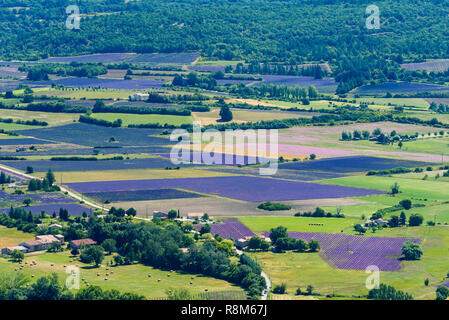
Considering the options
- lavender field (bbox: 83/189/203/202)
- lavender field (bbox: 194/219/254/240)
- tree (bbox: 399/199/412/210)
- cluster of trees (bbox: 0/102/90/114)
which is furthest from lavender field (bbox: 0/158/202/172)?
cluster of trees (bbox: 0/102/90/114)

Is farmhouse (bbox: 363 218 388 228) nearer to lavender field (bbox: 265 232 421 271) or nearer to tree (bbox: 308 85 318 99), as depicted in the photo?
lavender field (bbox: 265 232 421 271)

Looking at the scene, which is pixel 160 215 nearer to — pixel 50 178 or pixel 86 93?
pixel 50 178

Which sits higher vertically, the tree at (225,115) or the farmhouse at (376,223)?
the tree at (225,115)

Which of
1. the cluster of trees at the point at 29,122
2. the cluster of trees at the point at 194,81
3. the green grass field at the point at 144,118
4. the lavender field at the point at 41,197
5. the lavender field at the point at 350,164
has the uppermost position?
the cluster of trees at the point at 194,81

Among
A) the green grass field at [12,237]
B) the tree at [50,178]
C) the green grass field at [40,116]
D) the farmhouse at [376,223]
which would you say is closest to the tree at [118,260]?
the green grass field at [12,237]

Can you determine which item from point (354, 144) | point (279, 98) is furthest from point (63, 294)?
point (279, 98)

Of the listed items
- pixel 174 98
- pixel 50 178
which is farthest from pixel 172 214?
pixel 174 98

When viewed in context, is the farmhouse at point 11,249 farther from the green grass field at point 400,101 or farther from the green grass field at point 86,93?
the green grass field at point 400,101

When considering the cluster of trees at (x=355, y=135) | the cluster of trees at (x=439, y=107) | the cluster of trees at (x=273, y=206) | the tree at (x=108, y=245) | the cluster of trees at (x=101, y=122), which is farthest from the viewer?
the cluster of trees at (x=439, y=107)
